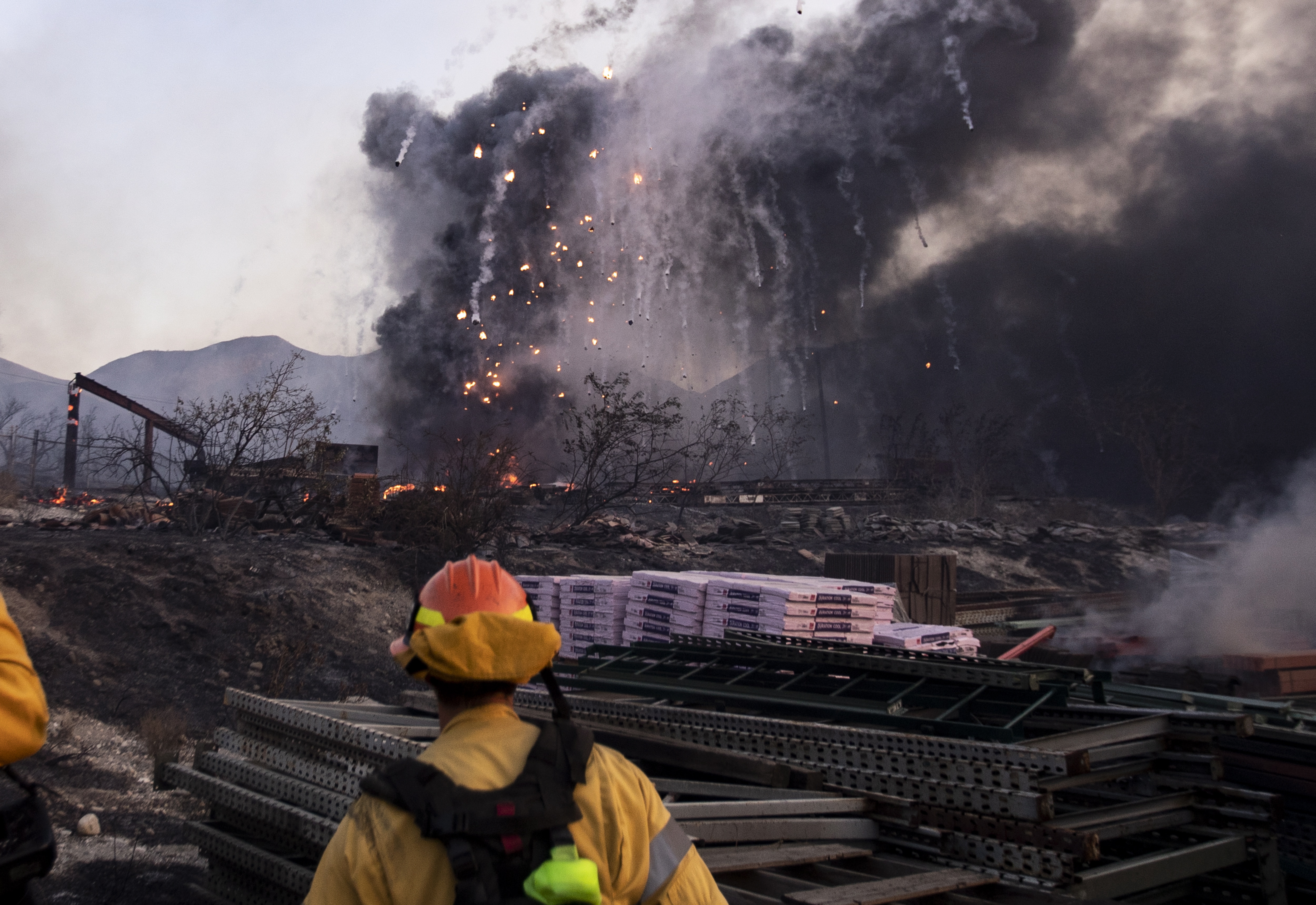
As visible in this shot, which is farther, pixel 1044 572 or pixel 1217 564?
pixel 1044 572

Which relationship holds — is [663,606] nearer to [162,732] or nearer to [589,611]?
[589,611]

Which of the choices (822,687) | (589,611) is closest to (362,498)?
(589,611)

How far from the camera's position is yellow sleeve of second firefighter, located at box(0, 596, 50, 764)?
7.09ft

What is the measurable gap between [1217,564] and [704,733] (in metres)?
17.1

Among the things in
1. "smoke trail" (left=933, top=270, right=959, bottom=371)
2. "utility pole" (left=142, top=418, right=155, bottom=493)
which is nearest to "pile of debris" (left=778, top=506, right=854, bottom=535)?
"utility pole" (left=142, top=418, right=155, bottom=493)

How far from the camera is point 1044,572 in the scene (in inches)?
844

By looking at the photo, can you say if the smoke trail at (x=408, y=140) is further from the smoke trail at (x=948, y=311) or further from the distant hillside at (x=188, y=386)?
the distant hillside at (x=188, y=386)

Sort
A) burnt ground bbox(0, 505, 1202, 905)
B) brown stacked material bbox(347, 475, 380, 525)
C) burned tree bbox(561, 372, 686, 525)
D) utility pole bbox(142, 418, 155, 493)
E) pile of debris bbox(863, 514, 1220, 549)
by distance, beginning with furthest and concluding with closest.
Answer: pile of debris bbox(863, 514, 1220, 549) → burned tree bbox(561, 372, 686, 525) → brown stacked material bbox(347, 475, 380, 525) → utility pole bbox(142, 418, 155, 493) → burnt ground bbox(0, 505, 1202, 905)

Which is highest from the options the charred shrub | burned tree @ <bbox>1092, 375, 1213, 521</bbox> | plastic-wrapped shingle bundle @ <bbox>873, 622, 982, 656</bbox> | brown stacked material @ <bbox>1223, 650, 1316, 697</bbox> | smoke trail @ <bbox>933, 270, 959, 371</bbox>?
smoke trail @ <bbox>933, 270, 959, 371</bbox>

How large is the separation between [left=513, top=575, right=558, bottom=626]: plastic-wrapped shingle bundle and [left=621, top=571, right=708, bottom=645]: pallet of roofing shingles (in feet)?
3.12

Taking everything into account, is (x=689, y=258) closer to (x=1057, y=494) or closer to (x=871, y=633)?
A: (x=1057, y=494)

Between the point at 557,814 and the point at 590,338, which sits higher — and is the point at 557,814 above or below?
below

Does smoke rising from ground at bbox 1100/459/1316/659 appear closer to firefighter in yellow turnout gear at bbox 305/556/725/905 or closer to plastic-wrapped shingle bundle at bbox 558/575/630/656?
plastic-wrapped shingle bundle at bbox 558/575/630/656

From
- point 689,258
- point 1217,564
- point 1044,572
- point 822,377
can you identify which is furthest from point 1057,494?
point 822,377
